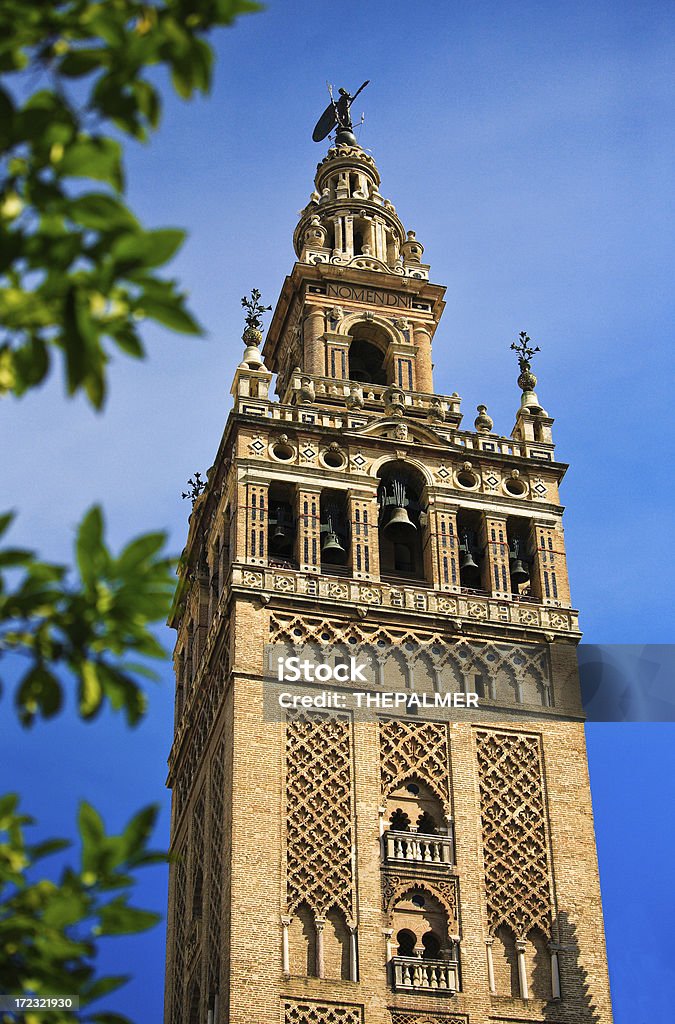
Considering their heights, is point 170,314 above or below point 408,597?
below

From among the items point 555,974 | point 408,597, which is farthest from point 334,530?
point 555,974

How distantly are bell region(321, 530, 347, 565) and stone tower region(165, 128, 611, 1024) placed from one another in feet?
0.20

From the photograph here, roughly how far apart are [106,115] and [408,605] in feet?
88.2

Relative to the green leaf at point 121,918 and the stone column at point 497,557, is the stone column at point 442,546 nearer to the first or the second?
the stone column at point 497,557

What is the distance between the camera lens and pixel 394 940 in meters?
28.3

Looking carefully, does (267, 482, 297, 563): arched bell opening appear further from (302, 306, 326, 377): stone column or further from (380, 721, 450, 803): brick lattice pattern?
(380, 721, 450, 803): brick lattice pattern

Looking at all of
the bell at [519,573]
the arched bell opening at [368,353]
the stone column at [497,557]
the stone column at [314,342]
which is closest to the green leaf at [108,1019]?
the stone column at [497,557]

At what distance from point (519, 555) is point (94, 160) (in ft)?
96.5

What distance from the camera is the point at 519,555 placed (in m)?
34.5

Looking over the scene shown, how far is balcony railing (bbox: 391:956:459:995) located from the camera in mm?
27797

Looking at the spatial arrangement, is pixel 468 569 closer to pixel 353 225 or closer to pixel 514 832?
pixel 514 832

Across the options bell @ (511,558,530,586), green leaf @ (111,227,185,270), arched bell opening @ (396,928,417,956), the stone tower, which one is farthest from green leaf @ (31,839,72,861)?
bell @ (511,558,530,586)

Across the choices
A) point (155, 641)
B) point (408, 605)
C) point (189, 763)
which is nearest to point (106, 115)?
point (155, 641)

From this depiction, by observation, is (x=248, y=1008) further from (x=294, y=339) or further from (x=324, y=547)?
(x=294, y=339)
